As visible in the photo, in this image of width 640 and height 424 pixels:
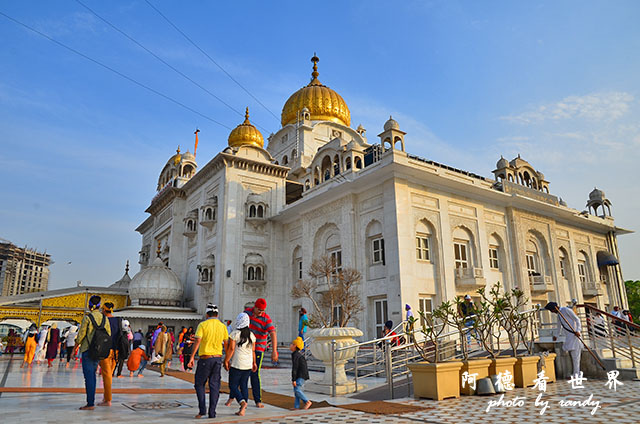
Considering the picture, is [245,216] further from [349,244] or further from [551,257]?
[551,257]

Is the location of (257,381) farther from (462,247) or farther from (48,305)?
(48,305)

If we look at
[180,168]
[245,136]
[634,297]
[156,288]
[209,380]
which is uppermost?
[245,136]

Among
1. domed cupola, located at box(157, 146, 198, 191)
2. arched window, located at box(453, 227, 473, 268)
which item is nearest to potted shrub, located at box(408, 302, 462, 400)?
arched window, located at box(453, 227, 473, 268)

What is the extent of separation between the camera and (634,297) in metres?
40.5

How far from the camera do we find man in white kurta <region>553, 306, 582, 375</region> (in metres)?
8.96

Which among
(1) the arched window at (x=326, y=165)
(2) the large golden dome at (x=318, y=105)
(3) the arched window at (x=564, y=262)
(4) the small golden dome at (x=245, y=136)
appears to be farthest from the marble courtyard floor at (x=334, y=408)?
(2) the large golden dome at (x=318, y=105)

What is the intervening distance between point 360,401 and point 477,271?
13.0m

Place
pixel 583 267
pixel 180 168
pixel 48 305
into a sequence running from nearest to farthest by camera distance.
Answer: pixel 48 305, pixel 583 267, pixel 180 168

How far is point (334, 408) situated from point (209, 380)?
198 centimetres

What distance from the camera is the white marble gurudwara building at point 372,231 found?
711 inches

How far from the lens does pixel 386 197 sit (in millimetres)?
18062

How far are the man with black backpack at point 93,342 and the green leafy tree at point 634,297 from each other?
43.2m

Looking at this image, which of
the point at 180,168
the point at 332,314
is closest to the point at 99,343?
the point at 332,314

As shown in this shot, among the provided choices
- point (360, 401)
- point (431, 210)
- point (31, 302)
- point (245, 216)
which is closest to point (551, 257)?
point (431, 210)
